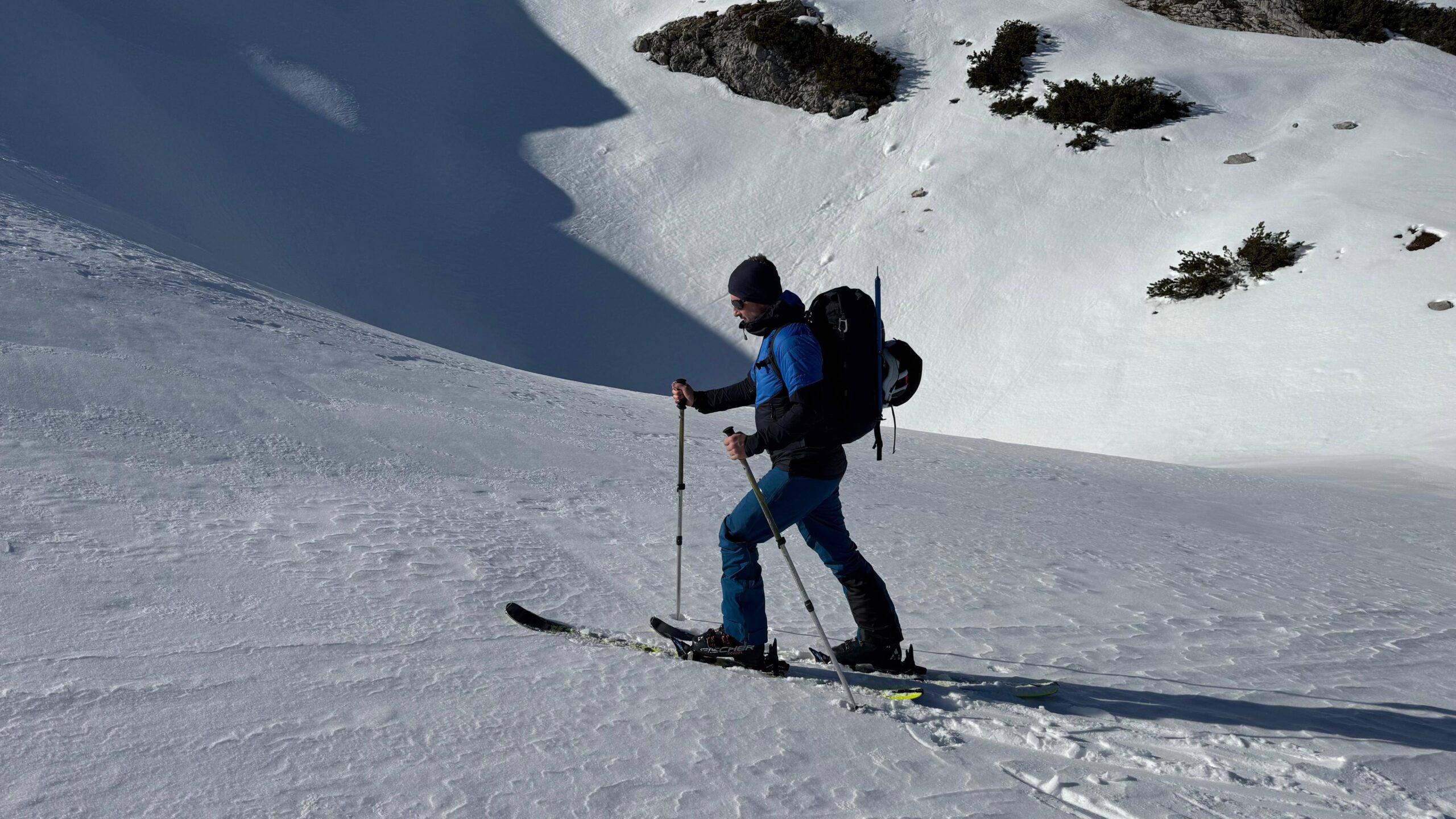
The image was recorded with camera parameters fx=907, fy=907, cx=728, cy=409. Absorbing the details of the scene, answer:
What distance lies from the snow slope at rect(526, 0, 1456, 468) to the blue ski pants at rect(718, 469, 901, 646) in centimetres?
1046

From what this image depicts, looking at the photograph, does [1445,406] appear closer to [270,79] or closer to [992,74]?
[992,74]

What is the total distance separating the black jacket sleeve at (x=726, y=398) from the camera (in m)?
4.05

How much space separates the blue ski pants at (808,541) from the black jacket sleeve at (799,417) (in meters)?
0.22

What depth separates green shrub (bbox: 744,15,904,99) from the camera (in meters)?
23.9

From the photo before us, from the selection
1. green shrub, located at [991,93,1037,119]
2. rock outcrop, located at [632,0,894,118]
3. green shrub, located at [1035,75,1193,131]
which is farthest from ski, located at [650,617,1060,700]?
rock outcrop, located at [632,0,894,118]

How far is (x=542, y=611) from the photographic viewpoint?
4.48 meters

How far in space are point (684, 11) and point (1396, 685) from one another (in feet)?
88.4

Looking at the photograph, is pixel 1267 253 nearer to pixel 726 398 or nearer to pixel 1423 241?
pixel 1423 241

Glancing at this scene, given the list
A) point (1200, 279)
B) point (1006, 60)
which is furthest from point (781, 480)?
point (1006, 60)

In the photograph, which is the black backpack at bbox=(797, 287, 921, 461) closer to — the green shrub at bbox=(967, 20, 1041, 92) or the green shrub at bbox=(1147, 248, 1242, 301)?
the green shrub at bbox=(1147, 248, 1242, 301)

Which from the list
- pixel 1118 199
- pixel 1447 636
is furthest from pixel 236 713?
pixel 1118 199

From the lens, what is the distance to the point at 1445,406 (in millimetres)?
12031

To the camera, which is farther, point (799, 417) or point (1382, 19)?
point (1382, 19)

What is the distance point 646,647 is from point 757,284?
5.60ft
